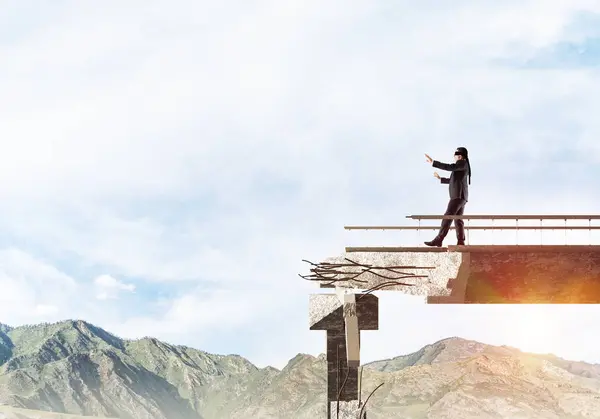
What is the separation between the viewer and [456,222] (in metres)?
14.8

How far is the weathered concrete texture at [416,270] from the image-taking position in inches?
548

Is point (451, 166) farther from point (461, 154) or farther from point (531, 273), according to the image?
point (531, 273)

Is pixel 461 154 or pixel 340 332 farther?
pixel 461 154

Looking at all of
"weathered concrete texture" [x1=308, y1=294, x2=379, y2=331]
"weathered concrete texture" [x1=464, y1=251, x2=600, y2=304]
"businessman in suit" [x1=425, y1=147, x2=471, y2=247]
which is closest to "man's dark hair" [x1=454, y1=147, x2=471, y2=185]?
"businessman in suit" [x1=425, y1=147, x2=471, y2=247]

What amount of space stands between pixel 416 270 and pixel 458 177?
7.05 ft

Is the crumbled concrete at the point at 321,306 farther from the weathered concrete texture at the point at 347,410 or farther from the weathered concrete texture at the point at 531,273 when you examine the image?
the weathered concrete texture at the point at 531,273

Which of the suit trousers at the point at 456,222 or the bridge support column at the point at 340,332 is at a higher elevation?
the suit trousers at the point at 456,222

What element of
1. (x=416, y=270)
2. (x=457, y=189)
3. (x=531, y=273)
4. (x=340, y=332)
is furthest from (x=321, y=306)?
(x=531, y=273)

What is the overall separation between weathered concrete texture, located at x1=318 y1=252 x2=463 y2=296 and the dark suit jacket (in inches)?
61.0

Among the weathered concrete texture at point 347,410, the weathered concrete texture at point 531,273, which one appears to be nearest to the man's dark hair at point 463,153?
the weathered concrete texture at point 531,273

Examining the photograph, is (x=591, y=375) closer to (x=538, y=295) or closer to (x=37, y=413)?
(x=37, y=413)

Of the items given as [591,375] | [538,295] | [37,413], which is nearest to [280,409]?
[37,413]

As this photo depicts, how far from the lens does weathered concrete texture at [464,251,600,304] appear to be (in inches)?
557

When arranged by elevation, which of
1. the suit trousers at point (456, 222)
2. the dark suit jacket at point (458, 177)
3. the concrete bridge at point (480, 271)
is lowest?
the concrete bridge at point (480, 271)
